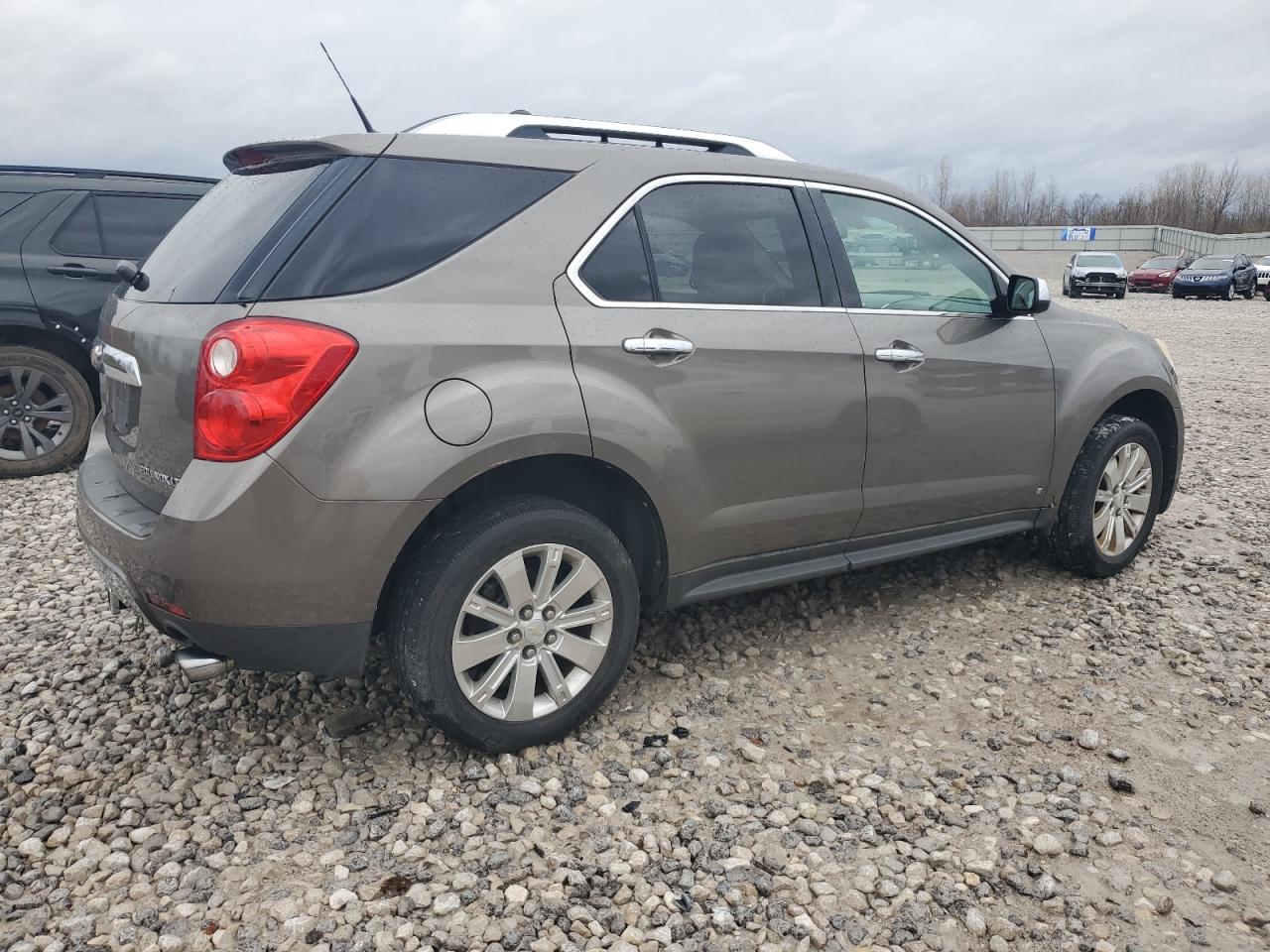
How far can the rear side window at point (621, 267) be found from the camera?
2.97 meters

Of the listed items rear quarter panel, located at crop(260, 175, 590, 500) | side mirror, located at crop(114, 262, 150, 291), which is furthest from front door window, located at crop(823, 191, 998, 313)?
side mirror, located at crop(114, 262, 150, 291)

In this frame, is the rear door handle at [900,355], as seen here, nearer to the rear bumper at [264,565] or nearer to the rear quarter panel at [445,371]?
the rear quarter panel at [445,371]

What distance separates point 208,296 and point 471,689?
4.38 feet

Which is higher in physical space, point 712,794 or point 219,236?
point 219,236

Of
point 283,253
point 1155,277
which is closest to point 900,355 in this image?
point 283,253

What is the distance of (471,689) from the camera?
112 inches

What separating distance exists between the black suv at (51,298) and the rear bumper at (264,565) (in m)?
4.34

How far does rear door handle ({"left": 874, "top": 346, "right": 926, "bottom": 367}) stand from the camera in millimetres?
3553

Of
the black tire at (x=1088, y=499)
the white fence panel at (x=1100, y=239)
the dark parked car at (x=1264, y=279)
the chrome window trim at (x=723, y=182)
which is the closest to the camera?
the chrome window trim at (x=723, y=182)

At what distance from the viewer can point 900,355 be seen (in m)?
3.60

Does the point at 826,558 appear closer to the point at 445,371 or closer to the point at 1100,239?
the point at 445,371

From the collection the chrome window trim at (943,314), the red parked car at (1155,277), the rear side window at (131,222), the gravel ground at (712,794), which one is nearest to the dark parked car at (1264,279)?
the red parked car at (1155,277)

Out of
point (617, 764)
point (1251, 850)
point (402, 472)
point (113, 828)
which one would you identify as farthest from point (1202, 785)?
point (113, 828)

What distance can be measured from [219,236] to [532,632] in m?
1.50
